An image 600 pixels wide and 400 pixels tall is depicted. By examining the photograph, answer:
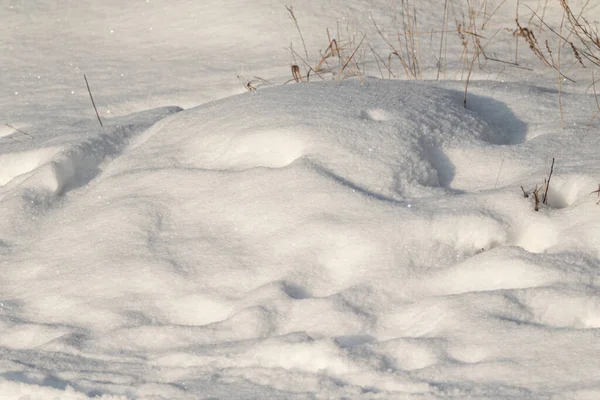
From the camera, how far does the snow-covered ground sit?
177 centimetres

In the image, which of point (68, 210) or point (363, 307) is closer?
point (363, 307)

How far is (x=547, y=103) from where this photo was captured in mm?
3100

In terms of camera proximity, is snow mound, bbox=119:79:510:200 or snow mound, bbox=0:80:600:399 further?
snow mound, bbox=119:79:510:200

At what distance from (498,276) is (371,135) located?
0.71 m

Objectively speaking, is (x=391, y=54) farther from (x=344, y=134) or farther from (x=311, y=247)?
(x=311, y=247)

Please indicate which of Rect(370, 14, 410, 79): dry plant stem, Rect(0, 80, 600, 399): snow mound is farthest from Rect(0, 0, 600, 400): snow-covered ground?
Rect(370, 14, 410, 79): dry plant stem

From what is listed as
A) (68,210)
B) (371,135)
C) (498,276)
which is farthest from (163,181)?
(498,276)

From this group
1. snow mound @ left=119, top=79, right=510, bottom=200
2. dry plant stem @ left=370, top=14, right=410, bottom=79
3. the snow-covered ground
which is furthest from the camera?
dry plant stem @ left=370, top=14, right=410, bottom=79

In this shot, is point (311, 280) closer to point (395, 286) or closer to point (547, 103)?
point (395, 286)

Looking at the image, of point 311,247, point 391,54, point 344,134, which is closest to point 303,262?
point 311,247

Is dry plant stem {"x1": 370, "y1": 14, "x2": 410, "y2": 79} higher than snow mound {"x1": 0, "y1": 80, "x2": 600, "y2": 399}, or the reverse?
dry plant stem {"x1": 370, "y1": 14, "x2": 410, "y2": 79}

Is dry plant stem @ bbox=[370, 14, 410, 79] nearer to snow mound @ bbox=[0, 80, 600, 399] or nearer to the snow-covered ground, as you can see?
the snow-covered ground

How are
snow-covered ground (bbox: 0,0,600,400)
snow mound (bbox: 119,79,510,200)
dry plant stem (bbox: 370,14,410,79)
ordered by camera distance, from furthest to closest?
1. dry plant stem (bbox: 370,14,410,79)
2. snow mound (bbox: 119,79,510,200)
3. snow-covered ground (bbox: 0,0,600,400)

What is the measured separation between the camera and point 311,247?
2.24 m
